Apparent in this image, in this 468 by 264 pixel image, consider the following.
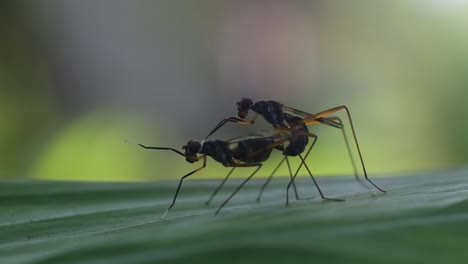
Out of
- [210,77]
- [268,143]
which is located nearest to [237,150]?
[268,143]

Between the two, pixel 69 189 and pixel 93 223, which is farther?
pixel 69 189

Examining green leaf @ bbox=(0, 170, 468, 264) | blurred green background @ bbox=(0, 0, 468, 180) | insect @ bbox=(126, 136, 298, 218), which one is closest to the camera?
green leaf @ bbox=(0, 170, 468, 264)

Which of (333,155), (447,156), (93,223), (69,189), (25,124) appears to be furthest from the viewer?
(25,124)

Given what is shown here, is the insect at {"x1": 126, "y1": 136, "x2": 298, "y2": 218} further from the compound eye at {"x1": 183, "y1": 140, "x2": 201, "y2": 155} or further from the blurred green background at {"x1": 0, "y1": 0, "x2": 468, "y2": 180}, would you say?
the blurred green background at {"x1": 0, "y1": 0, "x2": 468, "y2": 180}

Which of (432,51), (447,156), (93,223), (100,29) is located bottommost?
(447,156)

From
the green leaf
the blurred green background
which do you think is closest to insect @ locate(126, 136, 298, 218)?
the green leaf

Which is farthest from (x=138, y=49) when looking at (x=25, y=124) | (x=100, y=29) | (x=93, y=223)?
(x=93, y=223)

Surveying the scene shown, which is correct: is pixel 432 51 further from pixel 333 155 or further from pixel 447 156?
pixel 333 155

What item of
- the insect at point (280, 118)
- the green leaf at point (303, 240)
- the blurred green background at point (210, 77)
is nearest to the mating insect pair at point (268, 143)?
the insect at point (280, 118)
